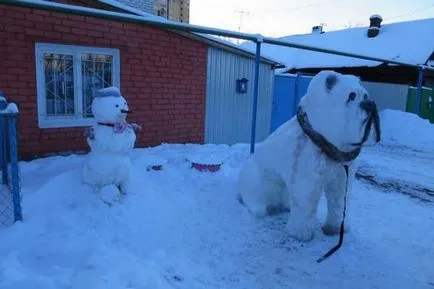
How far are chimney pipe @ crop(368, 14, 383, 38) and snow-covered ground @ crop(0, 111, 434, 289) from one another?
618 inches

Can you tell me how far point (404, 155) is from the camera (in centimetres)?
828

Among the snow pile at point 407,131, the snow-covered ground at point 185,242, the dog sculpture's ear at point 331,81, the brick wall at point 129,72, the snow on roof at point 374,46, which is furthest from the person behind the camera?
the snow on roof at point 374,46

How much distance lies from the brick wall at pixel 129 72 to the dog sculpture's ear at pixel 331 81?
3.92m

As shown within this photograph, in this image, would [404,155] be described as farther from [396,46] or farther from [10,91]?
[396,46]

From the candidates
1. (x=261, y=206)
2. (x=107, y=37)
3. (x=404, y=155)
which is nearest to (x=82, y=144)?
(x=107, y=37)

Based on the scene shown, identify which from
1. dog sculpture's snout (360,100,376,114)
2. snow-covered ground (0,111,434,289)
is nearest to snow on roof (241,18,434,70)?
snow-covered ground (0,111,434,289)

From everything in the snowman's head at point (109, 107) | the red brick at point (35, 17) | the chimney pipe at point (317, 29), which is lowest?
the snowman's head at point (109, 107)

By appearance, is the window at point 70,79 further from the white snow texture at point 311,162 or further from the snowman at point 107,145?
the white snow texture at point 311,162

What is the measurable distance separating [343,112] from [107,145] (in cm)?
206

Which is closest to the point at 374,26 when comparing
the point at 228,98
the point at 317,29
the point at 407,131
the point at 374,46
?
the point at 374,46

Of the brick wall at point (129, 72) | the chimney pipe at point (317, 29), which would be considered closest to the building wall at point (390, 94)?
the brick wall at point (129, 72)

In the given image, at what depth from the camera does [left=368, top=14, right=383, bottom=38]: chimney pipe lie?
1827cm

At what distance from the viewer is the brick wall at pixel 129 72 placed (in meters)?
5.05

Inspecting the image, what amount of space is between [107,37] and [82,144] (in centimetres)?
169
